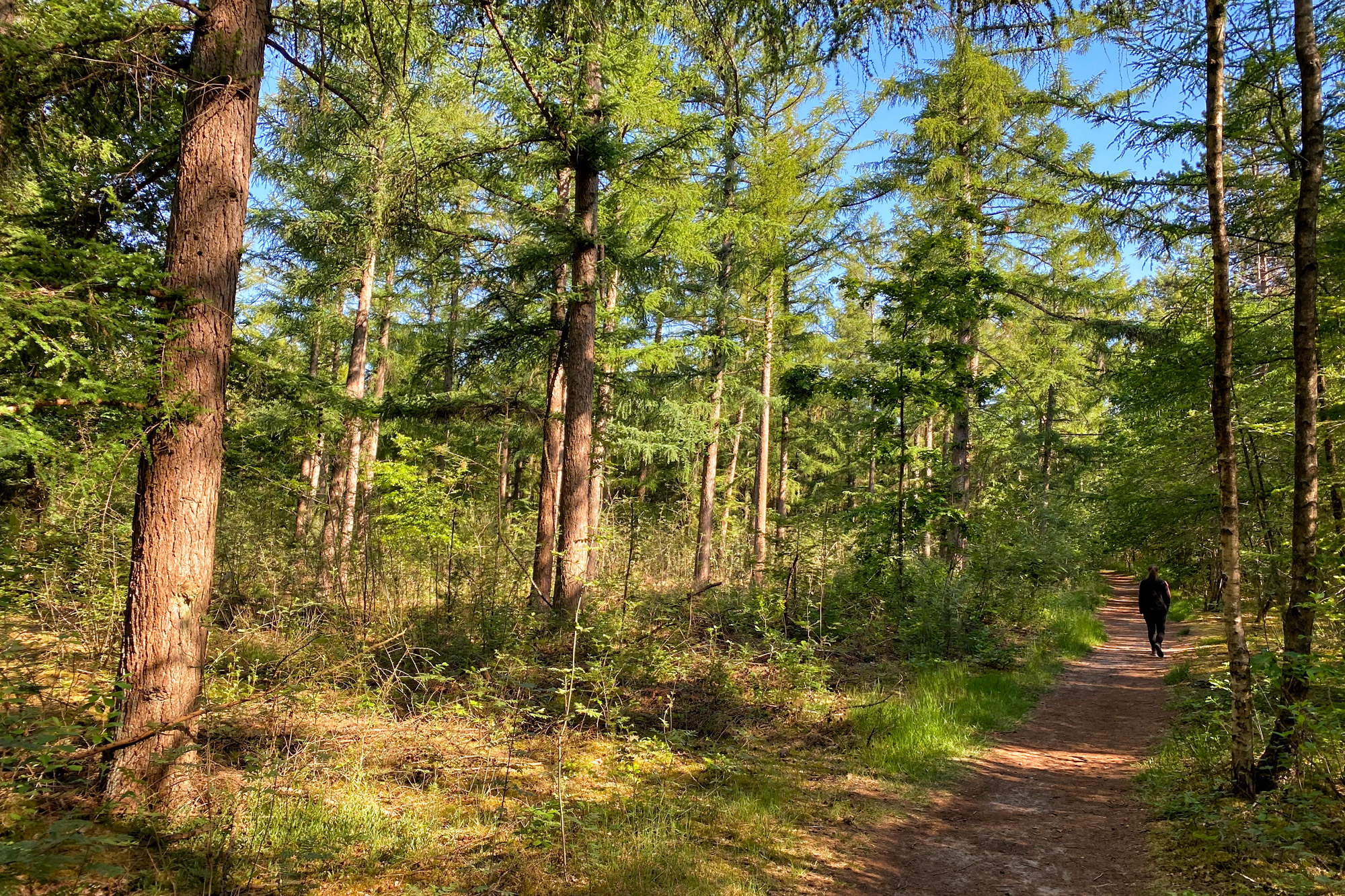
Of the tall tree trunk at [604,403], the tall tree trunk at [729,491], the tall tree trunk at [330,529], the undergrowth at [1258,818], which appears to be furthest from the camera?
the tall tree trunk at [729,491]

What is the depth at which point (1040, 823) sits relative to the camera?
537 cm

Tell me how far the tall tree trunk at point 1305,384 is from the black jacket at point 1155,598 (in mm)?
7278

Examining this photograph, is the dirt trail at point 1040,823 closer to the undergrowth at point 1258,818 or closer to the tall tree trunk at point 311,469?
the undergrowth at point 1258,818

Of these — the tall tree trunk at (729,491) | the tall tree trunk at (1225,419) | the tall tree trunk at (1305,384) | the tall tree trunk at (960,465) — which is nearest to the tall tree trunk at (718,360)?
the tall tree trunk at (729,491)

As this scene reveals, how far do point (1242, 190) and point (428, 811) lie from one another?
11289mm

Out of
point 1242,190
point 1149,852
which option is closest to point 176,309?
point 1149,852

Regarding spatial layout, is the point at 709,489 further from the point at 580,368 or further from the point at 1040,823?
the point at 1040,823

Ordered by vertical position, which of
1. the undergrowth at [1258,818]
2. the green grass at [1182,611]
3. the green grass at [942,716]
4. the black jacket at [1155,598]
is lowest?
the green grass at [1182,611]

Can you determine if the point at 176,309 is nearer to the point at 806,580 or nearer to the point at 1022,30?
the point at 1022,30

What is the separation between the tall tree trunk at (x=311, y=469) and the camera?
10.2 m

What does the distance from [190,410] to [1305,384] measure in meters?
8.00

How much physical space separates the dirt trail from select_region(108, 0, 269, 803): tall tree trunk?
467cm

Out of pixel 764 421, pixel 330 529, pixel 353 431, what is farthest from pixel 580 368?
pixel 764 421

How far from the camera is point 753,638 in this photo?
955 cm
